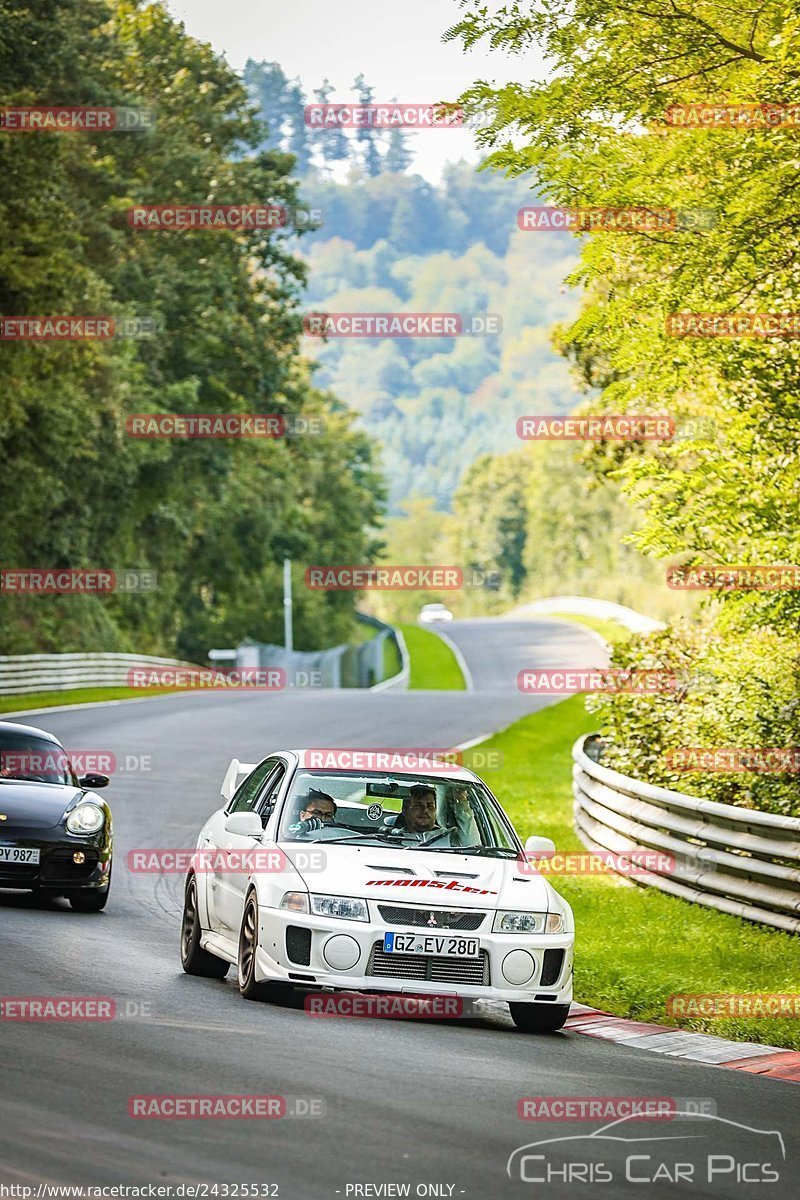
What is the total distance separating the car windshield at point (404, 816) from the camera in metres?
10.8

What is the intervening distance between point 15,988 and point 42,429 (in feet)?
122

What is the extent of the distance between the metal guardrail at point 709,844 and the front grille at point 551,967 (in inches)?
116

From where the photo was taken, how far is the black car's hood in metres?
14.0

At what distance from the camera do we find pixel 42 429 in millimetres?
45906

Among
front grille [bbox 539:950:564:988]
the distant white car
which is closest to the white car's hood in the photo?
→ front grille [bbox 539:950:564:988]

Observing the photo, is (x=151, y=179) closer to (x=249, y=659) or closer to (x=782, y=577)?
(x=249, y=659)

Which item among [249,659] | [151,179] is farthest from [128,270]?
[249,659]

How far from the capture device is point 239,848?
11.0 m
